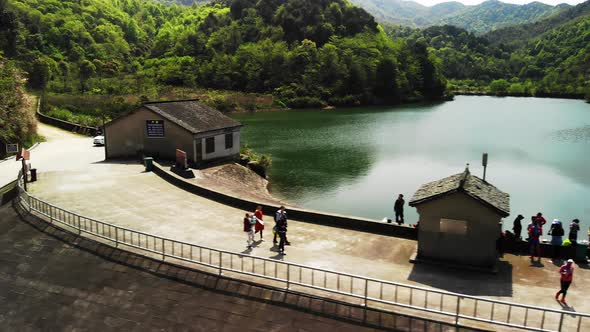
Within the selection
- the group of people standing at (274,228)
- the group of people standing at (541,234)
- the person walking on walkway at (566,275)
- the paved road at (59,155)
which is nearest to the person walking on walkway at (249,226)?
the group of people standing at (274,228)

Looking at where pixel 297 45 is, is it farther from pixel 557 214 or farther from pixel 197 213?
pixel 197 213

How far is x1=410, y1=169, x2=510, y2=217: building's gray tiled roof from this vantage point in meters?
15.4

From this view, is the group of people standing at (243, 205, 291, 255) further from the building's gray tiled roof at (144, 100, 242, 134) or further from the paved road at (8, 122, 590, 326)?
the building's gray tiled roof at (144, 100, 242, 134)

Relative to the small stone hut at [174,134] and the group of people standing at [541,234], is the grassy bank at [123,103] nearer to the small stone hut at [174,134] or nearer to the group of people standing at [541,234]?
the small stone hut at [174,134]

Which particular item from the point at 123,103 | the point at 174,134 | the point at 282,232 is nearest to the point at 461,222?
the point at 282,232

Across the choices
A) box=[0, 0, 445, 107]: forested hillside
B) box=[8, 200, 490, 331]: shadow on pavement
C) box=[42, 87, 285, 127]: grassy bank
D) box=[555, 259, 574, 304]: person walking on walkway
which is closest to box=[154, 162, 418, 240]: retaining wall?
box=[555, 259, 574, 304]: person walking on walkway

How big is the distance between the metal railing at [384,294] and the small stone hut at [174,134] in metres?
17.0

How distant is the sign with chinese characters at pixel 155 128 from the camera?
1437 inches

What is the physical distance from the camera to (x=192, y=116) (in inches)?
1483

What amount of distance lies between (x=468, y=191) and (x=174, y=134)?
25.1m

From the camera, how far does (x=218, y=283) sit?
50.3 ft

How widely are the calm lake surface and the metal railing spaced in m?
19.2

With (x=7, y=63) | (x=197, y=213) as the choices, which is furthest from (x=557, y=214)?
(x=7, y=63)

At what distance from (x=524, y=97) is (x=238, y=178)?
158339 millimetres
